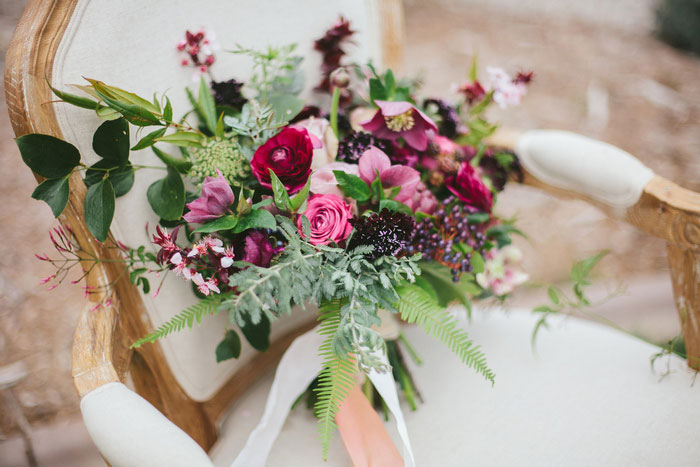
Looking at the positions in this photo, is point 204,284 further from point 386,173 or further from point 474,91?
point 474,91

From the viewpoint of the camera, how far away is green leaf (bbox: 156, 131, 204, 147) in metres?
0.63

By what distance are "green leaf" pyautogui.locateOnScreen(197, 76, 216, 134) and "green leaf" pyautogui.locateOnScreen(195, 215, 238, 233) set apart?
0.61ft

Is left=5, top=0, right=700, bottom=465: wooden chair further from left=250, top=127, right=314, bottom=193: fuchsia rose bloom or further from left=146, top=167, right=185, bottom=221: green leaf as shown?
left=250, top=127, right=314, bottom=193: fuchsia rose bloom

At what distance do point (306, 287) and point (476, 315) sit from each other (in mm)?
582

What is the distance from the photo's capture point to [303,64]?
0.87m

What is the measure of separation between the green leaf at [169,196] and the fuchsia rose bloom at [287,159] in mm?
110

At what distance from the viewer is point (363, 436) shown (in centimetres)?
69

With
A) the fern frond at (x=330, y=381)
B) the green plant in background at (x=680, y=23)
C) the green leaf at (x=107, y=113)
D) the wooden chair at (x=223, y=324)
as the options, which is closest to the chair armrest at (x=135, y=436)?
the wooden chair at (x=223, y=324)

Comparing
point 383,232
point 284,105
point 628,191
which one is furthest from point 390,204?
point 628,191

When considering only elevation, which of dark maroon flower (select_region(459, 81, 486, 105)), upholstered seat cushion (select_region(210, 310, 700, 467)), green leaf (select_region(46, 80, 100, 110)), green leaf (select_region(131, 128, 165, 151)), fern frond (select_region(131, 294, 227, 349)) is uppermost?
green leaf (select_region(46, 80, 100, 110))

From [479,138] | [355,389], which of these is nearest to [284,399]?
[355,389]

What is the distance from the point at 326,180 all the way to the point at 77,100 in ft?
1.11

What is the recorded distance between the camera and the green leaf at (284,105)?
73 cm

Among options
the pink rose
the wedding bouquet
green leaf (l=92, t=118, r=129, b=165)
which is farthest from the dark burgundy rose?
green leaf (l=92, t=118, r=129, b=165)
